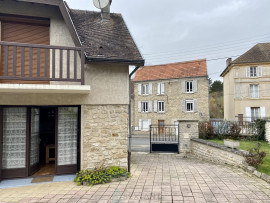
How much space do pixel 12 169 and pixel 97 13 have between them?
6706 mm

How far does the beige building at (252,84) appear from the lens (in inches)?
897

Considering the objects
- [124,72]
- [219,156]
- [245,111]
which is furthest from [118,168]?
[245,111]

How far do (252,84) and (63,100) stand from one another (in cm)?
2520

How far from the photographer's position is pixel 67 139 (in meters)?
6.10

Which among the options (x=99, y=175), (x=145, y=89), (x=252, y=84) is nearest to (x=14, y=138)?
(x=99, y=175)

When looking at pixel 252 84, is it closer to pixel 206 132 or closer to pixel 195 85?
pixel 195 85

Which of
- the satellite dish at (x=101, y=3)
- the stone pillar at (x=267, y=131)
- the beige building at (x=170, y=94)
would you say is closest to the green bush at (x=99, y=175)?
the satellite dish at (x=101, y=3)

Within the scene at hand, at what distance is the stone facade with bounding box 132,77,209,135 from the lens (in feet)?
80.5

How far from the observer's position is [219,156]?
765 cm

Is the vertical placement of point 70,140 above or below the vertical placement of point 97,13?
below

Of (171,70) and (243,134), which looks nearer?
(243,134)

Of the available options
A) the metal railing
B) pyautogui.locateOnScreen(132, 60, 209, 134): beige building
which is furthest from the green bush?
pyautogui.locateOnScreen(132, 60, 209, 134): beige building

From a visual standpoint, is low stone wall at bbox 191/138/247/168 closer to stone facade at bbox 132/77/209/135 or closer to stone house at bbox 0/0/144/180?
stone house at bbox 0/0/144/180

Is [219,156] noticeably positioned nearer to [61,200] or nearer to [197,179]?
[197,179]
